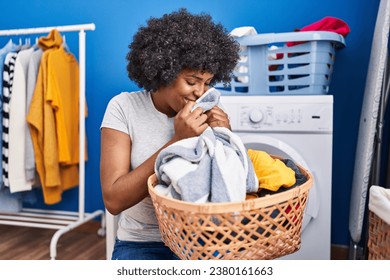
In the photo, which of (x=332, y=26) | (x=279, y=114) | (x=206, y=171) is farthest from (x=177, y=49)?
(x=332, y=26)

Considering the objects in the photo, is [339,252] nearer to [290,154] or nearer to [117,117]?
[290,154]

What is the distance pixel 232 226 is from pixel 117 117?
488 mm

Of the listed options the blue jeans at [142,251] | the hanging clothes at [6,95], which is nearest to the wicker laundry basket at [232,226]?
the blue jeans at [142,251]

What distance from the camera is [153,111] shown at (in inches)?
40.9

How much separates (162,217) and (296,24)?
1516 mm

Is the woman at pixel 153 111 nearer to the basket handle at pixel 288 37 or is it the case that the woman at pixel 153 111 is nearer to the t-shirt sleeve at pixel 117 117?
the t-shirt sleeve at pixel 117 117

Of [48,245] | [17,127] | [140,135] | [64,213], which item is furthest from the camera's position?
[64,213]

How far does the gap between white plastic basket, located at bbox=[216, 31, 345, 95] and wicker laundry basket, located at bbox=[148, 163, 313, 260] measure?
87 cm

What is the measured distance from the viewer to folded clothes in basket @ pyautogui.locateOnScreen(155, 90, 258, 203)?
0.67 m

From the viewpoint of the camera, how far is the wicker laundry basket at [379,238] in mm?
748

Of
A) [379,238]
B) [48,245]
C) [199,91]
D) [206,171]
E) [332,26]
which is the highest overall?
[332,26]

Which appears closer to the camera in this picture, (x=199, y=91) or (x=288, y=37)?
(x=199, y=91)
